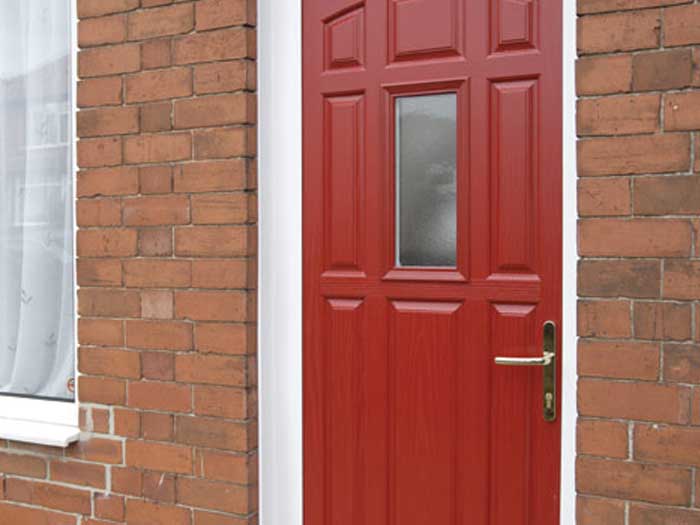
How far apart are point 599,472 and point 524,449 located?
0.93 ft

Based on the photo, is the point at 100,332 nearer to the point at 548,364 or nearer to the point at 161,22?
the point at 161,22

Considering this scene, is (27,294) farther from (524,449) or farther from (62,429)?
(524,449)

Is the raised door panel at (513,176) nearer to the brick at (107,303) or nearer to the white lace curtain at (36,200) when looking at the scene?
the brick at (107,303)

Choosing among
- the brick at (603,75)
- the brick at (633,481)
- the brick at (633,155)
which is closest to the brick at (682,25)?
the brick at (603,75)

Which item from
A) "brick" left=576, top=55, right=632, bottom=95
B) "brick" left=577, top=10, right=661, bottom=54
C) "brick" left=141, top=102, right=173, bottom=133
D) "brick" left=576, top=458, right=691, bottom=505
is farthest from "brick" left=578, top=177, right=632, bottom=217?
"brick" left=141, top=102, right=173, bottom=133

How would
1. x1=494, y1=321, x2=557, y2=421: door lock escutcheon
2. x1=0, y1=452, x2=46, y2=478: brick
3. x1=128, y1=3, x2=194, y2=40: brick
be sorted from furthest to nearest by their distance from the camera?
1. x1=0, y1=452, x2=46, y2=478: brick
2. x1=128, y1=3, x2=194, y2=40: brick
3. x1=494, y1=321, x2=557, y2=421: door lock escutcheon

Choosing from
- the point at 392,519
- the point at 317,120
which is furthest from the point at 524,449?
the point at 317,120

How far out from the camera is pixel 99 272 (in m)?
3.31

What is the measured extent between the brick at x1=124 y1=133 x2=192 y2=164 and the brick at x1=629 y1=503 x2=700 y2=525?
72.5 inches

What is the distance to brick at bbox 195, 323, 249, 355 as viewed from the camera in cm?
301

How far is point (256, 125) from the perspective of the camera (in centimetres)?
303

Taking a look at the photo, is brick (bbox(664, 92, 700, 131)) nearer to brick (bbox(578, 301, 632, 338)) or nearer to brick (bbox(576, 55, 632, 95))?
brick (bbox(576, 55, 632, 95))

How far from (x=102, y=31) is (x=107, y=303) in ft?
3.30

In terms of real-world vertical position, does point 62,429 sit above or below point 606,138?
below
